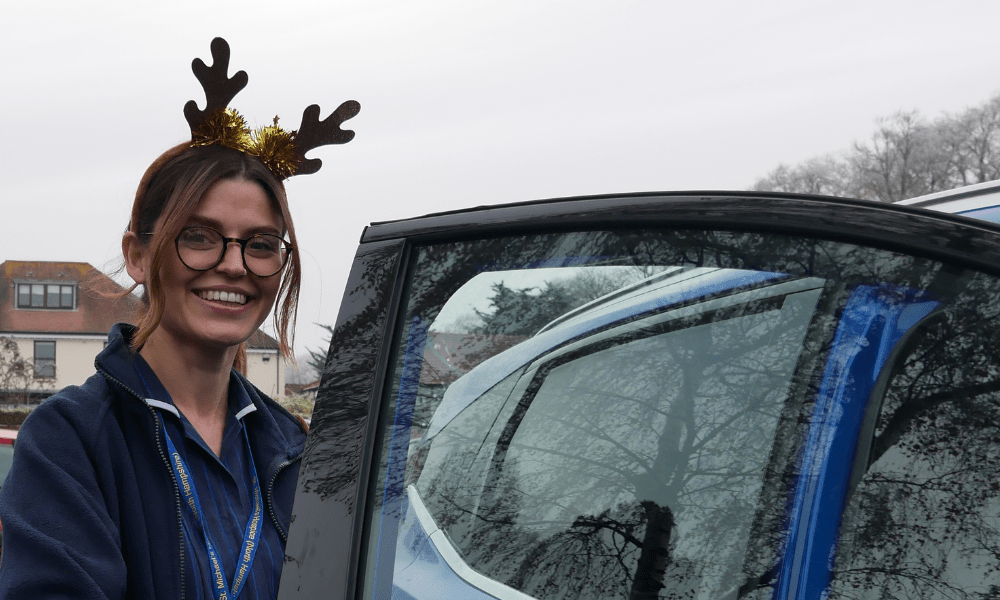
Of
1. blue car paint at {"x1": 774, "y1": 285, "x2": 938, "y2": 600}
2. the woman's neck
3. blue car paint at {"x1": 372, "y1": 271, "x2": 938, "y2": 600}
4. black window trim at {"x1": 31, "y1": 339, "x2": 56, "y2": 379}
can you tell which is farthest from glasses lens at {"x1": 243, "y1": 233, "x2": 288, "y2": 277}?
black window trim at {"x1": 31, "y1": 339, "x2": 56, "y2": 379}

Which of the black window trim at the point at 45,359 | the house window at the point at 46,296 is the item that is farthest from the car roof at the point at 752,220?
the house window at the point at 46,296

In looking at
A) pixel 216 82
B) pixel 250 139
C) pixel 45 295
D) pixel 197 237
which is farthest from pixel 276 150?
pixel 45 295

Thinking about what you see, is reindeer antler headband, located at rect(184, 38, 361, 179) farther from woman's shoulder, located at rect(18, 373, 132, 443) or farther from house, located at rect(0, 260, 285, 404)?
house, located at rect(0, 260, 285, 404)

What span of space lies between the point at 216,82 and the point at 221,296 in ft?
1.80

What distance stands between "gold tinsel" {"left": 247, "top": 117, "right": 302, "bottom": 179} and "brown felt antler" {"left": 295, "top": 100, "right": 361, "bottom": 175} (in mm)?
22

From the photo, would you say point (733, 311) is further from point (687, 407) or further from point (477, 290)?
point (477, 290)

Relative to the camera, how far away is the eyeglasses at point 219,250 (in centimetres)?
175

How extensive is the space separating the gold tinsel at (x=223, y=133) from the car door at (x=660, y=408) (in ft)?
2.41

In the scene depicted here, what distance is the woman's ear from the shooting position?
74.4 inches

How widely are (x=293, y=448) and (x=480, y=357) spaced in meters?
0.81

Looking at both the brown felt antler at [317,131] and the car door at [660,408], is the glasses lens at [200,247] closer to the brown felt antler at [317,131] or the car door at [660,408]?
the brown felt antler at [317,131]

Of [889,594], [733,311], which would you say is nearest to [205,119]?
[733,311]

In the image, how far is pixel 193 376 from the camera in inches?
72.5

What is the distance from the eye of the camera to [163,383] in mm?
1805
